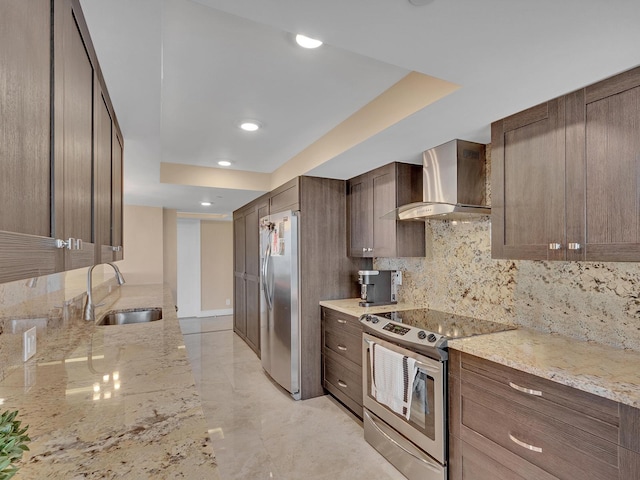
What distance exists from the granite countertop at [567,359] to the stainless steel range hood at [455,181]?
82 cm

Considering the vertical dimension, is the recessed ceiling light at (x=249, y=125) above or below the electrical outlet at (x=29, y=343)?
above

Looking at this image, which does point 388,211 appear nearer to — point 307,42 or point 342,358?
point 342,358

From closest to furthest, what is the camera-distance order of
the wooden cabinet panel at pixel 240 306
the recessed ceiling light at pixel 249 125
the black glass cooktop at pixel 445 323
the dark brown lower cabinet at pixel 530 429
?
the dark brown lower cabinet at pixel 530 429
the black glass cooktop at pixel 445 323
the recessed ceiling light at pixel 249 125
the wooden cabinet panel at pixel 240 306

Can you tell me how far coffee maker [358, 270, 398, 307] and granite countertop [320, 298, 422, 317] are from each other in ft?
0.31

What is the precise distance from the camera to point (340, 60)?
1776 mm

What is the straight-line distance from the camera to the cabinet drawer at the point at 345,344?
289 centimetres

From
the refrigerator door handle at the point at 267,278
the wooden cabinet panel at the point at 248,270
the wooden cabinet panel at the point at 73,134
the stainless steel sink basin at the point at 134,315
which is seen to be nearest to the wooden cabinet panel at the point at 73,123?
the wooden cabinet panel at the point at 73,134

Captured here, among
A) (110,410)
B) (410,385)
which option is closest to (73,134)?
(110,410)

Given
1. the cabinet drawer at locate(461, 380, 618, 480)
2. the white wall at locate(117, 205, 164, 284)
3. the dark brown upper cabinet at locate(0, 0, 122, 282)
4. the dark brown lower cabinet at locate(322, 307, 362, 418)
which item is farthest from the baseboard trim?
the dark brown upper cabinet at locate(0, 0, 122, 282)

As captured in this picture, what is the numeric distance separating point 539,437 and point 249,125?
8.54 ft

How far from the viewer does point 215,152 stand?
3.36 m

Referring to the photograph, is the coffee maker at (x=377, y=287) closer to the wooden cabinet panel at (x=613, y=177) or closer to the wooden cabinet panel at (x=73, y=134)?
the wooden cabinet panel at (x=613, y=177)

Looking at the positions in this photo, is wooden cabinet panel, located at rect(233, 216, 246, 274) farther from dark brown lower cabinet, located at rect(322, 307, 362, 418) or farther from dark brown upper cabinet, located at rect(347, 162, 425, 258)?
dark brown upper cabinet, located at rect(347, 162, 425, 258)

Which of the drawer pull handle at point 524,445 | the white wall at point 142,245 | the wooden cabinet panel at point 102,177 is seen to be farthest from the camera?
the white wall at point 142,245
